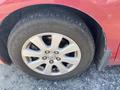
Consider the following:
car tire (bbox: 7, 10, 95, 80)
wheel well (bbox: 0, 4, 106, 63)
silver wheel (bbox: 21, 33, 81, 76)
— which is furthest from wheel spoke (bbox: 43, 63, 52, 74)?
wheel well (bbox: 0, 4, 106, 63)

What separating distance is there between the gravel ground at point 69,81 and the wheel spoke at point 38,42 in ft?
1.80

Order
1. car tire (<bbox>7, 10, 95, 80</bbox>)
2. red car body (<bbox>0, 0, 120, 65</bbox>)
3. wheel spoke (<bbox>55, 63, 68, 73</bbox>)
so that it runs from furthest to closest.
Answer: 1. wheel spoke (<bbox>55, 63, 68, 73</bbox>)
2. car tire (<bbox>7, 10, 95, 80</bbox>)
3. red car body (<bbox>0, 0, 120, 65</bbox>)

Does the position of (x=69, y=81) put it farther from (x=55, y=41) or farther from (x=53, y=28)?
(x=53, y=28)

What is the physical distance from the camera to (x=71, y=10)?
2.32 m

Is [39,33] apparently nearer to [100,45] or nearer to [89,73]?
[100,45]

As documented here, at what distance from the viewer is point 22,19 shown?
92.1 inches

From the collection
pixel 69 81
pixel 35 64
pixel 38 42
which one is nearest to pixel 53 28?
pixel 38 42

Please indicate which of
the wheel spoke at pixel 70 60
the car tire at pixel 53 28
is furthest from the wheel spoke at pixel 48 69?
the car tire at pixel 53 28

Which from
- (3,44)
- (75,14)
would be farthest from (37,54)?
(75,14)

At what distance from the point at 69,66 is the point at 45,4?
0.72 m

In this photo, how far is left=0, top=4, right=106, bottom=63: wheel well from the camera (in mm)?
2316

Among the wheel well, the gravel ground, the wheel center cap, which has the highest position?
the wheel well

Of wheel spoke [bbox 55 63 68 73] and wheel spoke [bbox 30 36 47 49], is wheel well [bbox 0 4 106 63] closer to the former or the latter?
wheel spoke [bbox 30 36 47 49]

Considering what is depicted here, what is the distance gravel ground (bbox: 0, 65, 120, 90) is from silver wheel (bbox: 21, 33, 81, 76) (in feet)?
0.59
